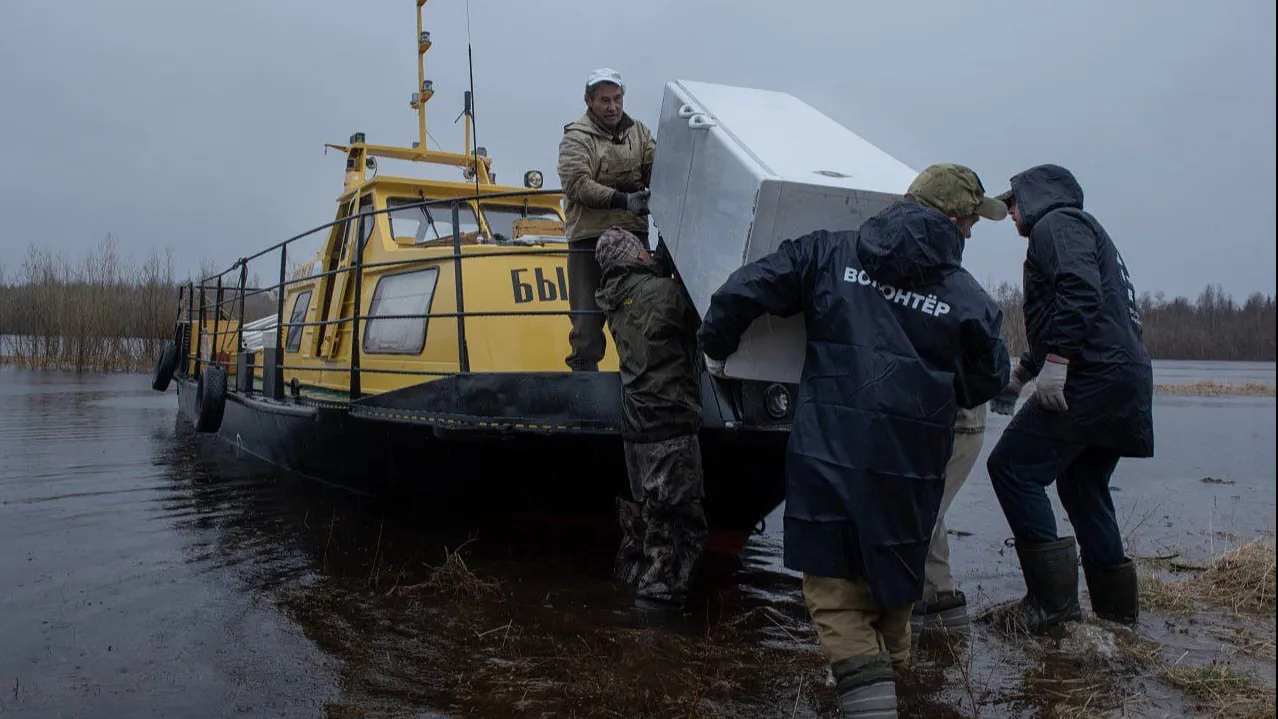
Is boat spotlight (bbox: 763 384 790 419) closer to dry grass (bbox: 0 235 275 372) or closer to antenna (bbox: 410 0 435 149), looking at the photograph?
antenna (bbox: 410 0 435 149)

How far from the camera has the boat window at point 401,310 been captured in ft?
20.0

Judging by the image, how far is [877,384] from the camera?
8.70 feet

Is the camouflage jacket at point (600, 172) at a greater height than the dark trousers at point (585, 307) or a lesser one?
greater

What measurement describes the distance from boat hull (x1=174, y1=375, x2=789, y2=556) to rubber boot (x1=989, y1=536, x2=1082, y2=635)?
1.19 metres

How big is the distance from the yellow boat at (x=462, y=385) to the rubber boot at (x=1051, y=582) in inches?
45.6

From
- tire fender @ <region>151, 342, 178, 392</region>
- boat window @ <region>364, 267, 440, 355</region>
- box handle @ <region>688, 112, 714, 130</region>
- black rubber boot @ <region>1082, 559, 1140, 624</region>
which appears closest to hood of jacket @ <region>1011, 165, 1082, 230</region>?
box handle @ <region>688, 112, 714, 130</region>

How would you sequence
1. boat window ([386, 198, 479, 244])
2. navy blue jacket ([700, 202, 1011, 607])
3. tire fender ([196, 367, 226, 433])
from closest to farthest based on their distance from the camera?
navy blue jacket ([700, 202, 1011, 607]), boat window ([386, 198, 479, 244]), tire fender ([196, 367, 226, 433])

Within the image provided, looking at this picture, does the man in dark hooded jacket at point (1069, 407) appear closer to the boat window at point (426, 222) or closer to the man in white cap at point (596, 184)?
the man in white cap at point (596, 184)

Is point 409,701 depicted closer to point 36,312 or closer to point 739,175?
point 739,175

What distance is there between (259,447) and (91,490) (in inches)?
61.8

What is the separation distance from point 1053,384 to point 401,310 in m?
Answer: 4.36

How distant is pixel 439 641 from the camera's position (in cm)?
365

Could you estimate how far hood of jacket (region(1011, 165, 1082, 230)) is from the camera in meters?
3.95

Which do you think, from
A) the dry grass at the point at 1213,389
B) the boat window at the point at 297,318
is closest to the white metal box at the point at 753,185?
the boat window at the point at 297,318
